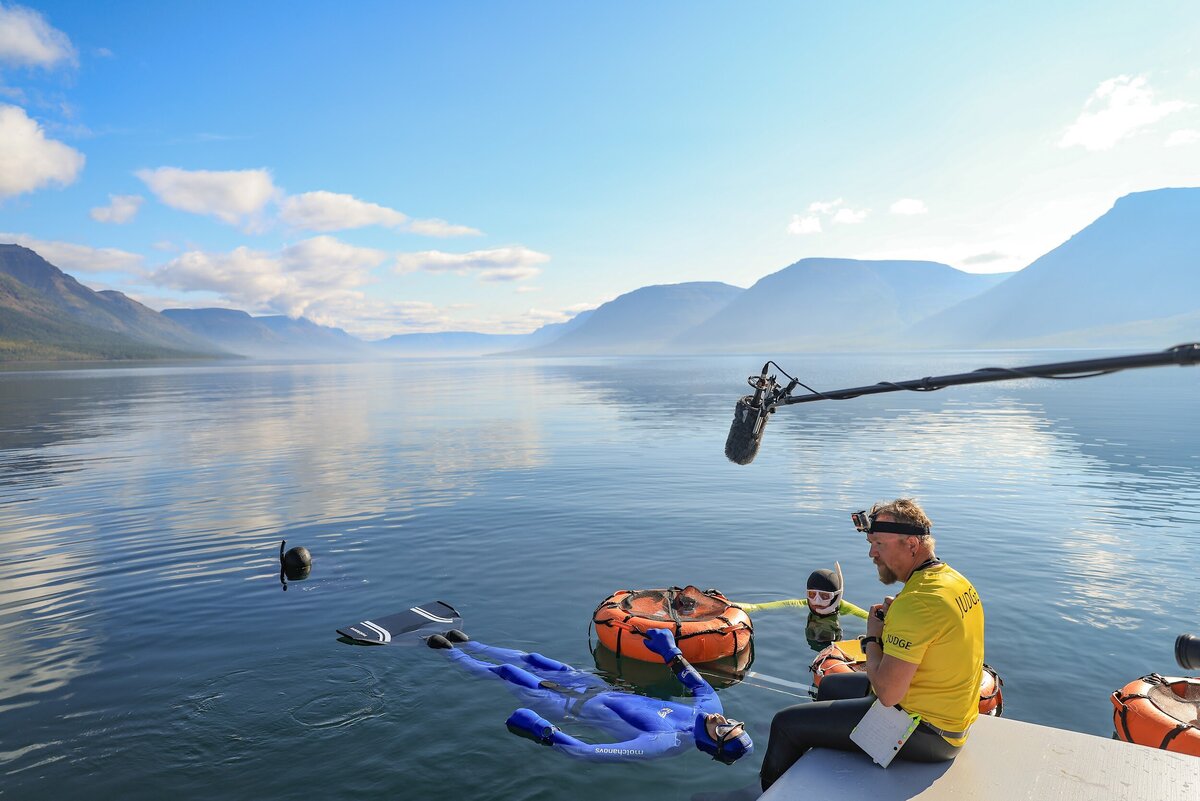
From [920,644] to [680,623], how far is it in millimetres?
7106

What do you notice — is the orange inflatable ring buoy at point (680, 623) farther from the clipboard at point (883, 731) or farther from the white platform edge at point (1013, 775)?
the clipboard at point (883, 731)

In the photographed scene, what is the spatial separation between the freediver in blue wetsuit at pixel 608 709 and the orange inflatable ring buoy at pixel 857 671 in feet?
5.44

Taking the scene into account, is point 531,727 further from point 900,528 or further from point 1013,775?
point 900,528

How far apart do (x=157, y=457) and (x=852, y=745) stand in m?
39.3

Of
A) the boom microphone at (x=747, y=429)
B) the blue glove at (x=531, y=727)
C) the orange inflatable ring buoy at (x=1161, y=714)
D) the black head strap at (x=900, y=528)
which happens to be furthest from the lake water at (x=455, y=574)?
the black head strap at (x=900, y=528)

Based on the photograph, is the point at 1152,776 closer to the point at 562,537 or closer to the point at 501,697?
the point at 501,697

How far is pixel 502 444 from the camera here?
3997 centimetres

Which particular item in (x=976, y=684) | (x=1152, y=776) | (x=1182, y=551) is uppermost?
→ (x=976, y=684)

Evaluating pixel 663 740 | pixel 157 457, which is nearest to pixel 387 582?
pixel 663 740

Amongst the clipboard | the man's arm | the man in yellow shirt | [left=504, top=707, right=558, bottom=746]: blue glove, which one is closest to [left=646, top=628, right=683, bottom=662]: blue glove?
[left=504, top=707, right=558, bottom=746]: blue glove

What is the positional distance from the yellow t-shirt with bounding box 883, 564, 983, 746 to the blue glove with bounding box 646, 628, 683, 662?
5.59 m

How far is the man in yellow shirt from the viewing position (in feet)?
19.3

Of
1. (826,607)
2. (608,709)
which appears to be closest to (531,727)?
(608,709)

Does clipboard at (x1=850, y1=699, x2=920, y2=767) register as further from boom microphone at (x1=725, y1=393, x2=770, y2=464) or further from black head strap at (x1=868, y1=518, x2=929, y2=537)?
boom microphone at (x1=725, y1=393, x2=770, y2=464)
